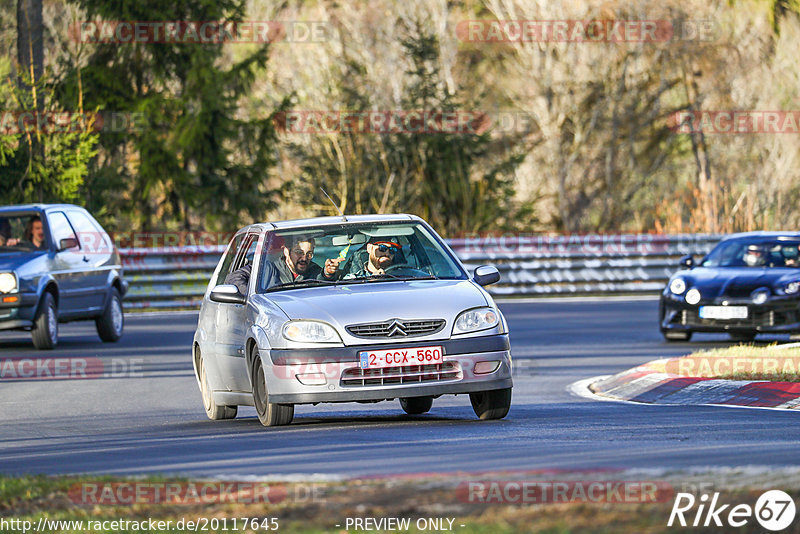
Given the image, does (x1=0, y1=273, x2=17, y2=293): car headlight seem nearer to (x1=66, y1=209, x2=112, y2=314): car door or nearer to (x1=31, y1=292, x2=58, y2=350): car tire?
(x1=31, y1=292, x2=58, y2=350): car tire

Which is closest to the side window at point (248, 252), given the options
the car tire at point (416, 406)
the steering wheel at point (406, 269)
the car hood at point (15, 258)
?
the steering wheel at point (406, 269)

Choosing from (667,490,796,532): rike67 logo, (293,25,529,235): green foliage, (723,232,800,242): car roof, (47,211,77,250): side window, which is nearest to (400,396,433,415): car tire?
(667,490,796,532): rike67 logo

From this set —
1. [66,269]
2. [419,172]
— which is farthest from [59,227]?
[419,172]

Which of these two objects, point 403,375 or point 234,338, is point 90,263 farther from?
point 403,375

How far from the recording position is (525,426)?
10.4 metres

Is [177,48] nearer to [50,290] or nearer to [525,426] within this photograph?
[50,290]

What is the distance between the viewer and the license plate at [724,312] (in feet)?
61.3

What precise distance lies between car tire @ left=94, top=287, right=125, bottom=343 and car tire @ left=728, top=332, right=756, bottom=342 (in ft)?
27.7

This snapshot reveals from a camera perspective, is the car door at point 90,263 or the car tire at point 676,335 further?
the car door at point 90,263

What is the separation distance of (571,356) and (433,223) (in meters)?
18.4

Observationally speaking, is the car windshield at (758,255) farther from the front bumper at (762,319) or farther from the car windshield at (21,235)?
the car windshield at (21,235)

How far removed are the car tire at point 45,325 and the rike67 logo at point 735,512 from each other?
14.1 meters

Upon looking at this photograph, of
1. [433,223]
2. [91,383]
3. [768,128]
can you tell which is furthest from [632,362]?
[768,128]

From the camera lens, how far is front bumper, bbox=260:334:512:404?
10336 millimetres
